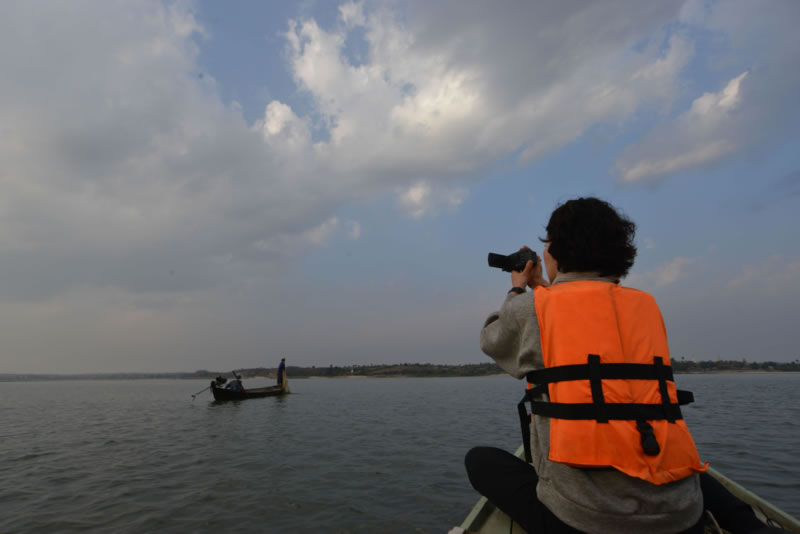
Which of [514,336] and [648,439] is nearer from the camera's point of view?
[648,439]

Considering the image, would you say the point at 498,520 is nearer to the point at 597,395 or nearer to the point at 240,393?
the point at 597,395

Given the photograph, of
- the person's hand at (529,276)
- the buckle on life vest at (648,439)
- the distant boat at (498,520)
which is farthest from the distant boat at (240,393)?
the buckle on life vest at (648,439)

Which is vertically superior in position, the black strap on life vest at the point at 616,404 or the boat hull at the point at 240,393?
the black strap on life vest at the point at 616,404

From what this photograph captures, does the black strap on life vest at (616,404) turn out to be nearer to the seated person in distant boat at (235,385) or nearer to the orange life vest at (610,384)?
the orange life vest at (610,384)

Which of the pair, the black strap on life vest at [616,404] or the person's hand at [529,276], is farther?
the person's hand at [529,276]

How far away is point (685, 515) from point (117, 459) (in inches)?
581

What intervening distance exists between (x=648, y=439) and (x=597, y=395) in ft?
0.88

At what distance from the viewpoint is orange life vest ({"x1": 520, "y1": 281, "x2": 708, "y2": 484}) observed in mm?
1881

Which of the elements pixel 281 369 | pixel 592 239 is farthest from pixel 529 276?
pixel 281 369

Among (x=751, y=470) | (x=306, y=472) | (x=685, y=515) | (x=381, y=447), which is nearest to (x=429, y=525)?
(x=306, y=472)

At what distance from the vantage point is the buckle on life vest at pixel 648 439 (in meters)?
1.83

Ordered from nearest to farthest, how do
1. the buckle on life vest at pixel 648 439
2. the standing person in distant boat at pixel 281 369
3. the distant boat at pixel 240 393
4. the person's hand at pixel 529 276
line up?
the buckle on life vest at pixel 648 439
the person's hand at pixel 529 276
the distant boat at pixel 240 393
the standing person in distant boat at pixel 281 369

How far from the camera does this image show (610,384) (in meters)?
1.97

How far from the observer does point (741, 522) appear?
7.94 ft
